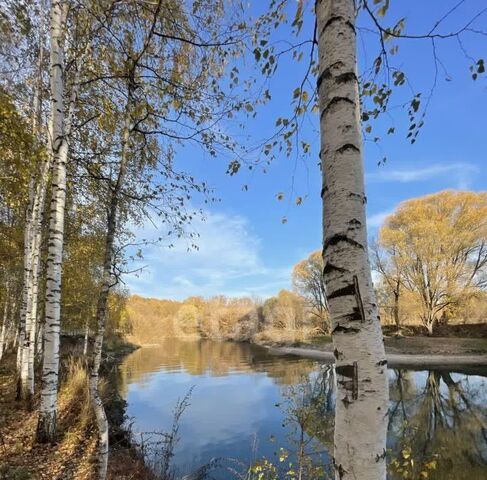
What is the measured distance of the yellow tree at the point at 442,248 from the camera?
86.4ft

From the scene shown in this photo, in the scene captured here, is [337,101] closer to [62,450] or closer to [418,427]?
[62,450]

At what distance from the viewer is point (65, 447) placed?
5039mm

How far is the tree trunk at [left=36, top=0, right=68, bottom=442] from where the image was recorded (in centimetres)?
490

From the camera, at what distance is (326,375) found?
58.7ft

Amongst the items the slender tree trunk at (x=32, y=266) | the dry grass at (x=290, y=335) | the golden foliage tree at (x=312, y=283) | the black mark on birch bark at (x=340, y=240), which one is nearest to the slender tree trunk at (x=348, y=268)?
the black mark on birch bark at (x=340, y=240)

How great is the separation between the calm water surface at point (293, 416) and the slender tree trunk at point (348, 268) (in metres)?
3.46

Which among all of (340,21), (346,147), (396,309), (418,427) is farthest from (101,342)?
(396,309)

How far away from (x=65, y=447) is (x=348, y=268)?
229 inches

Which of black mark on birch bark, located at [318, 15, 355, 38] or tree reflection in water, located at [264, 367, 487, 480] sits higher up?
black mark on birch bark, located at [318, 15, 355, 38]

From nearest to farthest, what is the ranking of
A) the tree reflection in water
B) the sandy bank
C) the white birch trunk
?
the white birch trunk, the tree reflection in water, the sandy bank

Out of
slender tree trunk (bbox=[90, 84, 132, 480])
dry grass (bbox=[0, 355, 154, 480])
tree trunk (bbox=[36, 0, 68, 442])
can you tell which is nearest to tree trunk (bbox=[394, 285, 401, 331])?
dry grass (bbox=[0, 355, 154, 480])

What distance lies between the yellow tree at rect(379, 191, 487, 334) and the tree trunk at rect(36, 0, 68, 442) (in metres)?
27.6

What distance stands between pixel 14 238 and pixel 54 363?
679 centimetres

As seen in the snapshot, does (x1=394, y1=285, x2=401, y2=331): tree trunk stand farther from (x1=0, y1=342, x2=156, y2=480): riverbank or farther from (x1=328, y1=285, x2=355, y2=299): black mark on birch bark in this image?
(x1=328, y1=285, x2=355, y2=299): black mark on birch bark
